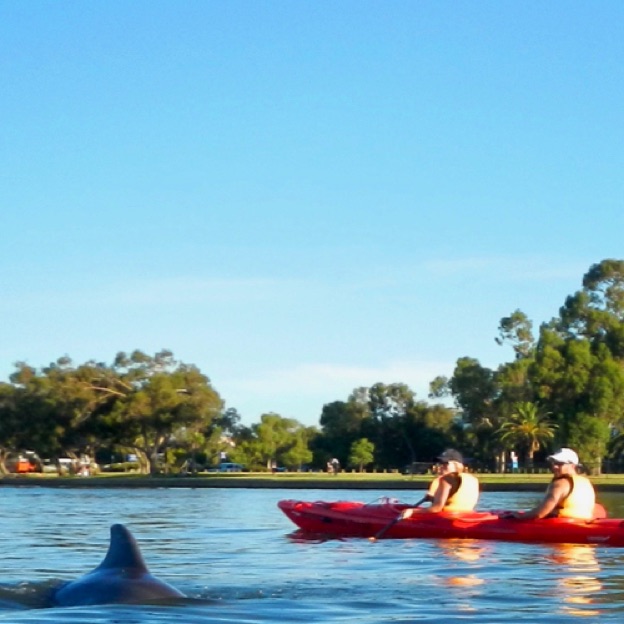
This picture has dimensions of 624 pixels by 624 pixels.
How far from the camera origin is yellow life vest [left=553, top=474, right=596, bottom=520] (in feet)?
56.0

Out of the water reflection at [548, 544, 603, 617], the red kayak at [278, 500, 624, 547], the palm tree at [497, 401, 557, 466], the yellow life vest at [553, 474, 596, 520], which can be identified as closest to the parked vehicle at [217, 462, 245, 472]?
the palm tree at [497, 401, 557, 466]

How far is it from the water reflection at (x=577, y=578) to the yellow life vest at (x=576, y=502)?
57 centimetres

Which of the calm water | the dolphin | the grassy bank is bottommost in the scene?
the calm water

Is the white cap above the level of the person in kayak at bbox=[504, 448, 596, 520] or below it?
above

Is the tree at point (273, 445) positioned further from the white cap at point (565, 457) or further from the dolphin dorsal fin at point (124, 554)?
the dolphin dorsal fin at point (124, 554)

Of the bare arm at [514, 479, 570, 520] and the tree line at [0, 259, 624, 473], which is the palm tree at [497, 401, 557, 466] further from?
the bare arm at [514, 479, 570, 520]

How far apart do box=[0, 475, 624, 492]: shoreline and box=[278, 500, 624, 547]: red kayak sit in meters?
26.3

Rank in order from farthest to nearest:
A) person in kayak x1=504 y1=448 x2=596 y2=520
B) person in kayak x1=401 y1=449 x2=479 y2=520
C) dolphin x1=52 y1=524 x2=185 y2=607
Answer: person in kayak x1=401 y1=449 x2=479 y2=520 < person in kayak x1=504 y1=448 x2=596 y2=520 < dolphin x1=52 y1=524 x2=185 y2=607

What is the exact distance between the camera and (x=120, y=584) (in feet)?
31.2

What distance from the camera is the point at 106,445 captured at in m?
76.2

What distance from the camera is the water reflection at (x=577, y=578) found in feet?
34.2

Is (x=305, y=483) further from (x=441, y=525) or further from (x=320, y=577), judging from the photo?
(x=320, y=577)

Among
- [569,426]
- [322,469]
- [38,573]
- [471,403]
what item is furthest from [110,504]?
[322,469]

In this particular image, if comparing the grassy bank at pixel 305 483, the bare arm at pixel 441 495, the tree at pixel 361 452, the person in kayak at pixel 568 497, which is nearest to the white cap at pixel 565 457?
the person in kayak at pixel 568 497
